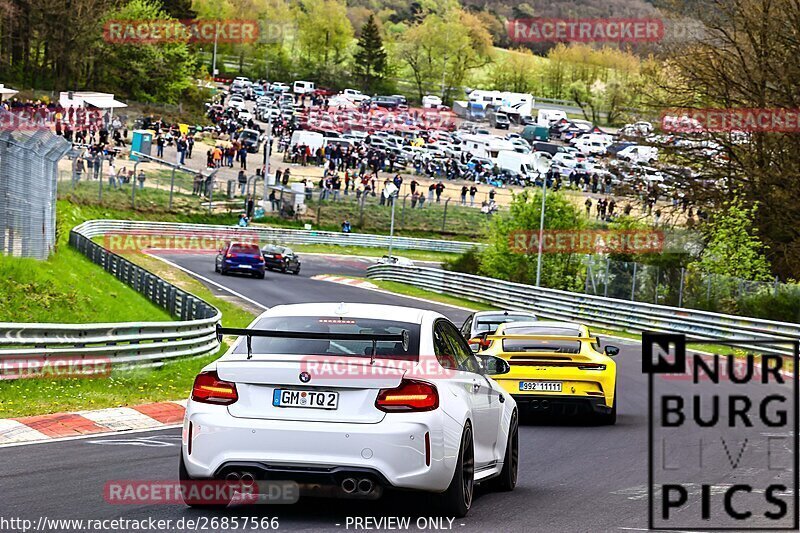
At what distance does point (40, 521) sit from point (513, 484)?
386cm

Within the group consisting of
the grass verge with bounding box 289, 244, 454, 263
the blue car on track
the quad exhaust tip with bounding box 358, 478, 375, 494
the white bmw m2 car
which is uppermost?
the white bmw m2 car

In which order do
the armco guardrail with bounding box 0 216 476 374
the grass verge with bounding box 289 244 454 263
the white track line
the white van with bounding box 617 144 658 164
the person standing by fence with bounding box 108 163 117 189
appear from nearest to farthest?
the armco guardrail with bounding box 0 216 476 374, the white track line, the white van with bounding box 617 144 658 164, the person standing by fence with bounding box 108 163 117 189, the grass verge with bounding box 289 244 454 263

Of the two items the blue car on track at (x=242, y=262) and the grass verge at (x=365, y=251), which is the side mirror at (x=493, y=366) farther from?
the grass verge at (x=365, y=251)

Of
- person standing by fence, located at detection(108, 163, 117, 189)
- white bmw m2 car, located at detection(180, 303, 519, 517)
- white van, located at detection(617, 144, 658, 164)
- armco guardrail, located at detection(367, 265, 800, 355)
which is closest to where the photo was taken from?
white bmw m2 car, located at detection(180, 303, 519, 517)

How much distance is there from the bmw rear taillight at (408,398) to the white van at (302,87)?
126529 millimetres

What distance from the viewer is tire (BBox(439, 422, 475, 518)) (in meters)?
7.83

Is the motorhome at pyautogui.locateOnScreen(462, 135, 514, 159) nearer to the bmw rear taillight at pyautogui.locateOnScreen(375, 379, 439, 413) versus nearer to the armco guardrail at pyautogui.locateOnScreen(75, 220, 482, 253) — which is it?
the armco guardrail at pyautogui.locateOnScreen(75, 220, 482, 253)

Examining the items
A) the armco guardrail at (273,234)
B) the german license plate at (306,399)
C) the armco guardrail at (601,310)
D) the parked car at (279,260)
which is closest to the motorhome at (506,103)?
the armco guardrail at (273,234)

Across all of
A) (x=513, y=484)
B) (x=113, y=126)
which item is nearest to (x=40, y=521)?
(x=513, y=484)

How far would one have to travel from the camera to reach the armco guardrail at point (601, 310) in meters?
31.9

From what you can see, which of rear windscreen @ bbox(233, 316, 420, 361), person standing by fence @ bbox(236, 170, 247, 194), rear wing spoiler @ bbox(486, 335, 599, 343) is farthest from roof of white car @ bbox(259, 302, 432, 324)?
person standing by fence @ bbox(236, 170, 247, 194)

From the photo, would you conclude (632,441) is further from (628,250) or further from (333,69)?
(333,69)

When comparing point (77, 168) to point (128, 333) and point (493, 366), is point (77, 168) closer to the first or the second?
point (128, 333)

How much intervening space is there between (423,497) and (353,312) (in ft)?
4.40
